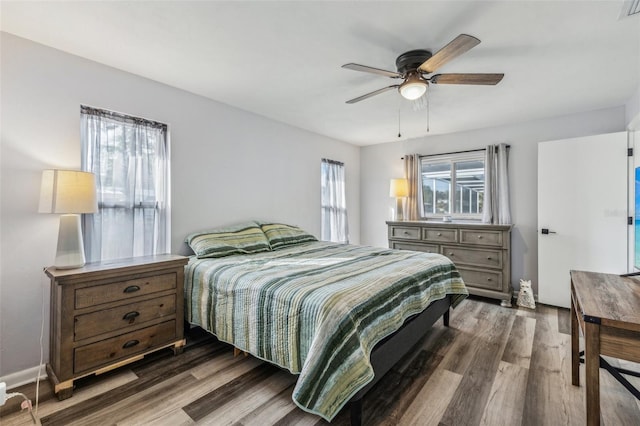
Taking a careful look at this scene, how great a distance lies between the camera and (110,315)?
2.03 metres

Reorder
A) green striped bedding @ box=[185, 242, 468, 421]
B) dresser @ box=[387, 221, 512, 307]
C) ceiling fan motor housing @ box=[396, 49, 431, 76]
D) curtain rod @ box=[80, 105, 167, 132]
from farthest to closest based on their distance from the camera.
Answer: dresser @ box=[387, 221, 512, 307]
curtain rod @ box=[80, 105, 167, 132]
ceiling fan motor housing @ box=[396, 49, 431, 76]
green striped bedding @ box=[185, 242, 468, 421]

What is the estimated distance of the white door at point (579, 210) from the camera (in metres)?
3.18

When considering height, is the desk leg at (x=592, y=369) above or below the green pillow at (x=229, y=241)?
below

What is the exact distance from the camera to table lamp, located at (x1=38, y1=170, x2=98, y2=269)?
1919 millimetres

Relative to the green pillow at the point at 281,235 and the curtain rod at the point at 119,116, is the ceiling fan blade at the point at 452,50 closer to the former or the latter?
the green pillow at the point at 281,235

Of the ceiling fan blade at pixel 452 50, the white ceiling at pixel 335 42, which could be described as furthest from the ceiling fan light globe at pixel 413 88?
the white ceiling at pixel 335 42

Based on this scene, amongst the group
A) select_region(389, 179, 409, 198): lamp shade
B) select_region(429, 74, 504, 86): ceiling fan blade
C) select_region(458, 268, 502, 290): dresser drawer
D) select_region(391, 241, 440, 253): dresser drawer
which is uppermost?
select_region(429, 74, 504, 86): ceiling fan blade

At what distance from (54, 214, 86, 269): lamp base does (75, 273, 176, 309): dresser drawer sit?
25 cm

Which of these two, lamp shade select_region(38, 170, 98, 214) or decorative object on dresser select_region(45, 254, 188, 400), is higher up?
lamp shade select_region(38, 170, 98, 214)

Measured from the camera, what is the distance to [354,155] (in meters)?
5.59

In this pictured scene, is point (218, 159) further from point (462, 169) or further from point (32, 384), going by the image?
point (462, 169)

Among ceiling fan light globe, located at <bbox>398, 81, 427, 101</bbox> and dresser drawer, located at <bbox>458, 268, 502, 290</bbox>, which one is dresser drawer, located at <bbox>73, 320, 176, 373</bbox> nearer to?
ceiling fan light globe, located at <bbox>398, 81, 427, 101</bbox>

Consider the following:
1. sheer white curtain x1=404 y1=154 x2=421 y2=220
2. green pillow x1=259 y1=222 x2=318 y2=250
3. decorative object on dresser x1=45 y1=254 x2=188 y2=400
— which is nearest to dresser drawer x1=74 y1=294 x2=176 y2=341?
decorative object on dresser x1=45 y1=254 x2=188 y2=400

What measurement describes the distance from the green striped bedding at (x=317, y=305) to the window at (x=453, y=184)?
2088 mm
